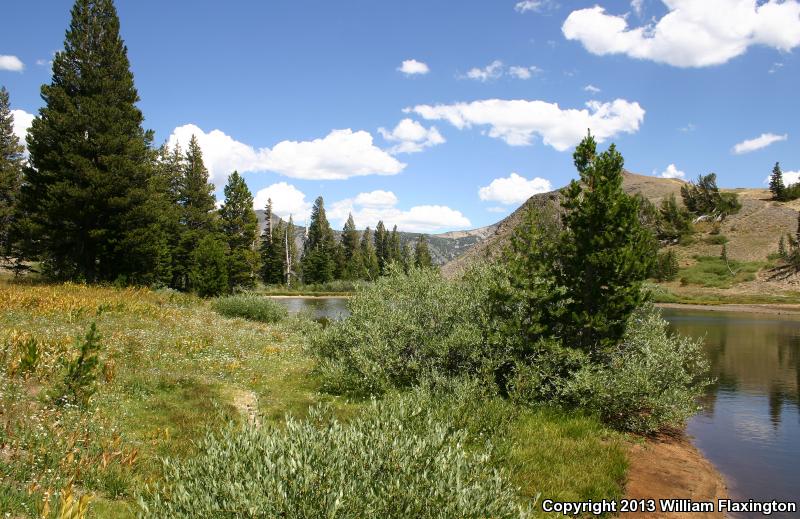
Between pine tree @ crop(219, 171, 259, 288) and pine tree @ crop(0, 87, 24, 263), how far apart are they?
2102 cm

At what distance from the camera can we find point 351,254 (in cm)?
11156

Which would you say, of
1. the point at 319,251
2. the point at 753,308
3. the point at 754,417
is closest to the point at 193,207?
the point at 319,251

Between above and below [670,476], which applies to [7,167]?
above

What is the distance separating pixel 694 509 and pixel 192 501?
32.3 ft

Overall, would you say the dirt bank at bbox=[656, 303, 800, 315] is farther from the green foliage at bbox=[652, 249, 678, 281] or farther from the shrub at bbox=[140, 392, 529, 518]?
the shrub at bbox=[140, 392, 529, 518]

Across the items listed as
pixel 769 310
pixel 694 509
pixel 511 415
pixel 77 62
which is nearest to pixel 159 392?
pixel 511 415

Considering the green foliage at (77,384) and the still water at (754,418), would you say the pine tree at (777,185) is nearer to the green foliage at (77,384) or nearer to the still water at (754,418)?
the still water at (754,418)

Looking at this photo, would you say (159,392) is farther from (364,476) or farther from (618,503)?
(618,503)

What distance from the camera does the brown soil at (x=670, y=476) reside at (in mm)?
9953

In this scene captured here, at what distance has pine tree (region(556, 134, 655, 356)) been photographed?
14.0 meters

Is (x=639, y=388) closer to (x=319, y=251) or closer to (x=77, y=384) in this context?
(x=77, y=384)

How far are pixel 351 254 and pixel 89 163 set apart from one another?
8136 centimetres

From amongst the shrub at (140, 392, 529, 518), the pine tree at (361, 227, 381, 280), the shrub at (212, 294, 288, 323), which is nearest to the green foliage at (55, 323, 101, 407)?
the shrub at (140, 392, 529, 518)

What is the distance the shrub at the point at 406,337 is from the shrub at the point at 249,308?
670 inches
